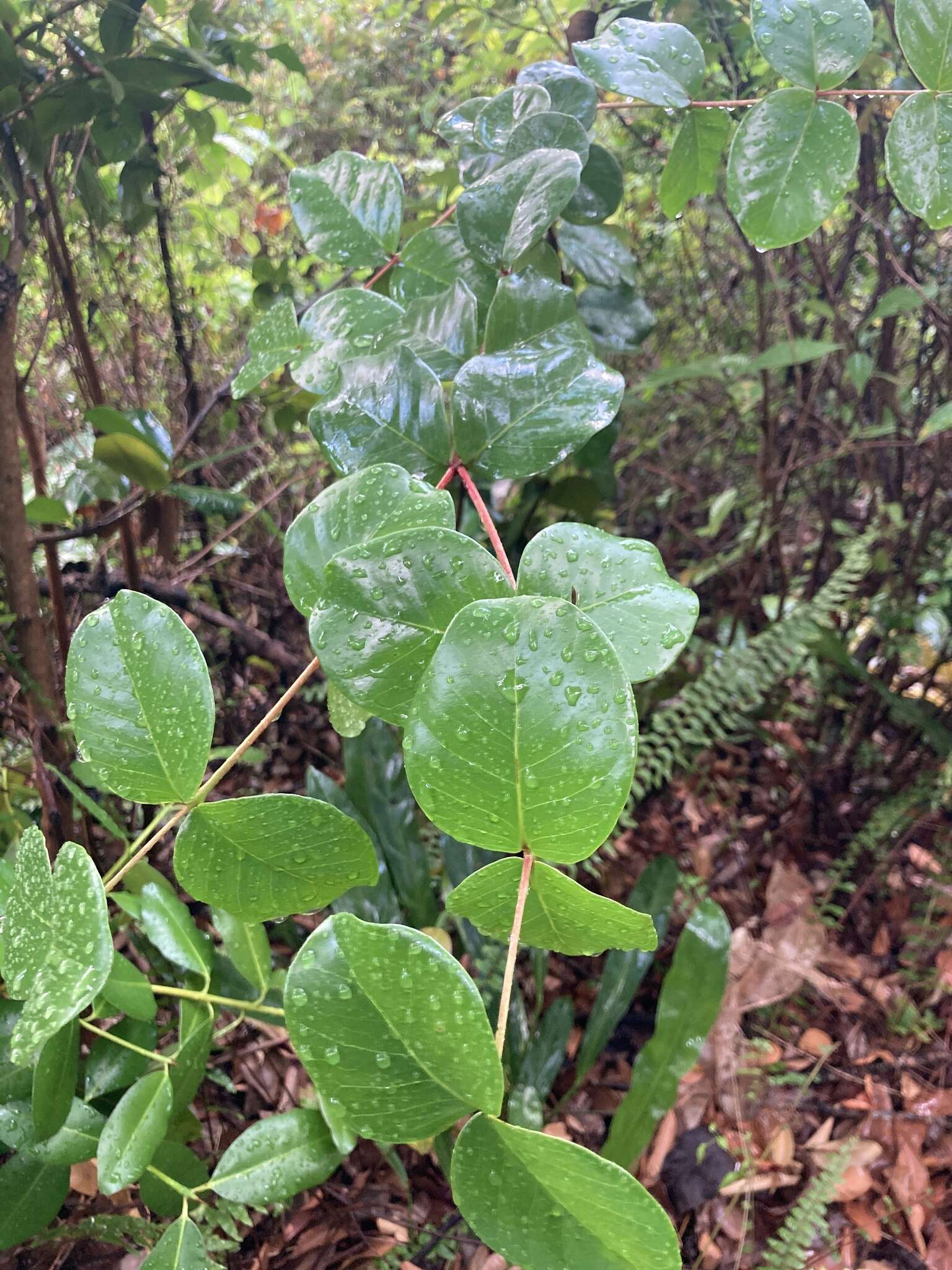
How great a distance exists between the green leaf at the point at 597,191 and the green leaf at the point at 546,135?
0.33ft

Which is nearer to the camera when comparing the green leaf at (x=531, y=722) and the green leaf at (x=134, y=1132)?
the green leaf at (x=531, y=722)

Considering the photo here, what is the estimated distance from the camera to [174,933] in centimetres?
51

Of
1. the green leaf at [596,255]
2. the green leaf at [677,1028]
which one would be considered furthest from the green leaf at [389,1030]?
the green leaf at [677,1028]

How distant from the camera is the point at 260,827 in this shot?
284 millimetres

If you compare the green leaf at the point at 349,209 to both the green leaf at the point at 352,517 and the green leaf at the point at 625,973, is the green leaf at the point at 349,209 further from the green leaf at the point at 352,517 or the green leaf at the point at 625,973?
the green leaf at the point at 625,973

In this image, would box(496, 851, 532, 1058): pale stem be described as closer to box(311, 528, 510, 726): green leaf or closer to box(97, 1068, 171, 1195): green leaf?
box(311, 528, 510, 726): green leaf

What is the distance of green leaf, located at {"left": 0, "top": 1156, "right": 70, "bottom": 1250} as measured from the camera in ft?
1.35

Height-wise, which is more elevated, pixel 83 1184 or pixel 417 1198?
pixel 83 1184

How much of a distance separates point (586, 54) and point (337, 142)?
208 centimetres

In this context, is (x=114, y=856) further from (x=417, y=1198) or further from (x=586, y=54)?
(x=586, y=54)

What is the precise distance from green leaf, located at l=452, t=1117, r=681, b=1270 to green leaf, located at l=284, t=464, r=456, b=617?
193 millimetres

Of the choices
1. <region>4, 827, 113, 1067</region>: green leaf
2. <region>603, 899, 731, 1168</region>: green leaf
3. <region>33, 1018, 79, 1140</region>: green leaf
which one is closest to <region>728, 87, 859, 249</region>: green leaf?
<region>4, 827, 113, 1067</region>: green leaf

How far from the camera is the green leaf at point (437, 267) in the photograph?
1.60 ft

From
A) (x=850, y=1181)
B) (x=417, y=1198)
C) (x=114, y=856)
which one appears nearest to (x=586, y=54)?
(x=114, y=856)
